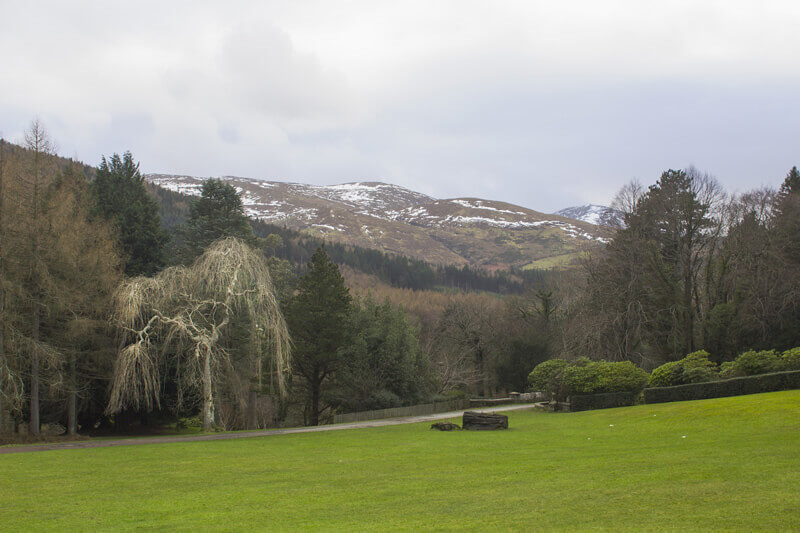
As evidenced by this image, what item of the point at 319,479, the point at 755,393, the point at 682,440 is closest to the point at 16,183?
the point at 319,479

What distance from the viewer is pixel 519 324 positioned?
6278cm

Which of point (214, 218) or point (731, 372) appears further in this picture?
point (214, 218)

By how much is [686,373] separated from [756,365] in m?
2.97

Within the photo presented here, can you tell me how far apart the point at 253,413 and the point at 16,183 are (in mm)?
20421

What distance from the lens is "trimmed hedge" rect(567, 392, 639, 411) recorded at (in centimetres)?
3033

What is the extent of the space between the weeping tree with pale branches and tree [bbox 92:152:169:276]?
6.12 metres

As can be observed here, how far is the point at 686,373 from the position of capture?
27.5m

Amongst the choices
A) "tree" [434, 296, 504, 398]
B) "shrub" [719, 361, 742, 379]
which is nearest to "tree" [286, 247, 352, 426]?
"shrub" [719, 361, 742, 379]

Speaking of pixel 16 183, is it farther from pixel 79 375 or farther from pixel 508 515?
pixel 508 515

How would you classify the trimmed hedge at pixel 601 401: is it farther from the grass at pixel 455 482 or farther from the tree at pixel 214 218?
the tree at pixel 214 218

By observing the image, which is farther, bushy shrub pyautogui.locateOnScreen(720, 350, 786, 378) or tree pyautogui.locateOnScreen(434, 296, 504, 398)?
tree pyautogui.locateOnScreen(434, 296, 504, 398)

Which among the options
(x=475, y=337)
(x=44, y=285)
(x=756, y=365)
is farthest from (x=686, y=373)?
(x=475, y=337)

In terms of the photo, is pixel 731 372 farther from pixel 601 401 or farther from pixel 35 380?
pixel 35 380

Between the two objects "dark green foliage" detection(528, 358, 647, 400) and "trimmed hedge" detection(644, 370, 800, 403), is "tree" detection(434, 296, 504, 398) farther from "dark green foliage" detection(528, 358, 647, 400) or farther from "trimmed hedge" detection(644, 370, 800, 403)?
"trimmed hedge" detection(644, 370, 800, 403)
